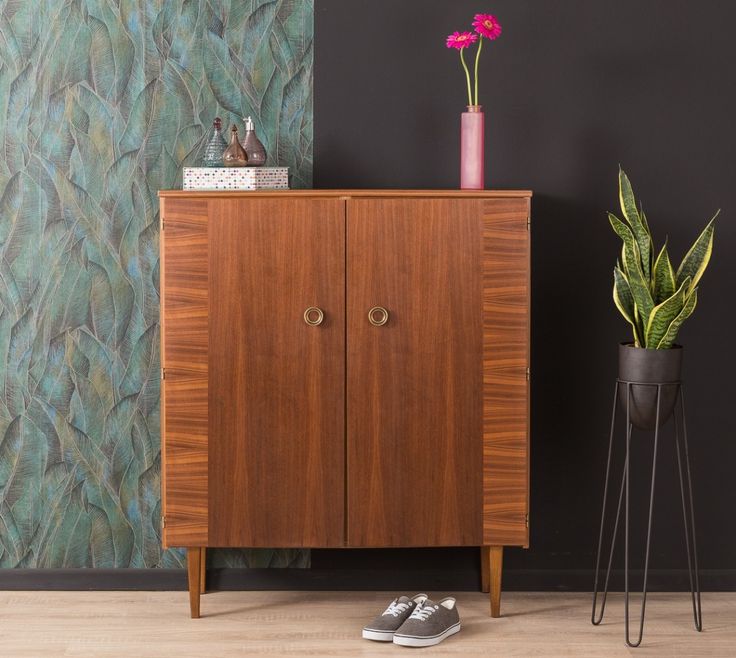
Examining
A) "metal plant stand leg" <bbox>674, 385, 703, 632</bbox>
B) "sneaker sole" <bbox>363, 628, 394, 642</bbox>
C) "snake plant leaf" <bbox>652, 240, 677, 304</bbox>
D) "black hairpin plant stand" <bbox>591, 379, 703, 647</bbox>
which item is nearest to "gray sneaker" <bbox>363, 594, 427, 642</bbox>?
"sneaker sole" <bbox>363, 628, 394, 642</bbox>

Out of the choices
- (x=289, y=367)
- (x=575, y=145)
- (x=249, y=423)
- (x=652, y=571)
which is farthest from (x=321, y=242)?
(x=652, y=571)

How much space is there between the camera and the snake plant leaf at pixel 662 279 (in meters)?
2.51

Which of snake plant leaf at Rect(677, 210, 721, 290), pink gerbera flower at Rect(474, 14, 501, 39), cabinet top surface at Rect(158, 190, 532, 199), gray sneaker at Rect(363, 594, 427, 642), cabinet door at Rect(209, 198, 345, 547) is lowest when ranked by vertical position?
gray sneaker at Rect(363, 594, 427, 642)

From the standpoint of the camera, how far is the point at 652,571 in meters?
2.92

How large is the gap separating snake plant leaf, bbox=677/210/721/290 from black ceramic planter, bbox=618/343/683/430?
21 centimetres

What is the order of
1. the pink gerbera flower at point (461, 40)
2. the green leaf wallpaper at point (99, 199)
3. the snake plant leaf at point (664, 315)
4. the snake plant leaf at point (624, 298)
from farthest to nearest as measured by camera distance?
the green leaf wallpaper at point (99, 199), the pink gerbera flower at point (461, 40), the snake plant leaf at point (624, 298), the snake plant leaf at point (664, 315)

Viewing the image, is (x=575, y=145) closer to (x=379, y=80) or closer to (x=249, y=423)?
(x=379, y=80)

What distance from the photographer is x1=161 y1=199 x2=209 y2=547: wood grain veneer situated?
2.49m

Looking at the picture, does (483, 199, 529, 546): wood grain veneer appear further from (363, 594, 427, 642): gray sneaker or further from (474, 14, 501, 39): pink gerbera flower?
(474, 14, 501, 39): pink gerbera flower

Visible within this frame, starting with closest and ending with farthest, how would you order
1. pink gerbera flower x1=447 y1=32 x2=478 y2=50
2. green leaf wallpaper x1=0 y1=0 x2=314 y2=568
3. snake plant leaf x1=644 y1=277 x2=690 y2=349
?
snake plant leaf x1=644 y1=277 x2=690 y2=349 → pink gerbera flower x1=447 y1=32 x2=478 y2=50 → green leaf wallpaper x1=0 y1=0 x2=314 y2=568

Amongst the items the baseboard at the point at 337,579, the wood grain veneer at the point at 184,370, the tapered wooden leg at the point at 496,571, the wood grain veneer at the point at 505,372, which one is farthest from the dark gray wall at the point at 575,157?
the wood grain veneer at the point at 184,370

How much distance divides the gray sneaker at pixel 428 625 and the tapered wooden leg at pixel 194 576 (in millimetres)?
603

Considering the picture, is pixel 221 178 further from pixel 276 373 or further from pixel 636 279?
pixel 636 279

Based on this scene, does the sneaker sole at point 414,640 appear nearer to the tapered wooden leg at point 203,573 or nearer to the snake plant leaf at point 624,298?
the tapered wooden leg at point 203,573
